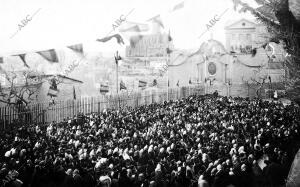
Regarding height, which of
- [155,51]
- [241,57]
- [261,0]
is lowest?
[261,0]

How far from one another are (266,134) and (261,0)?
12721mm

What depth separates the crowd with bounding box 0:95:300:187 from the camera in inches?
401

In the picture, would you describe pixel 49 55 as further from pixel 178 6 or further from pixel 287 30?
pixel 287 30

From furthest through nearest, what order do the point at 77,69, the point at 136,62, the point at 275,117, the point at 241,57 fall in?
the point at 77,69, the point at 136,62, the point at 241,57, the point at 275,117

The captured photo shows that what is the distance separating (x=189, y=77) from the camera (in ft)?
181

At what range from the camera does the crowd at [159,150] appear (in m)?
10.2

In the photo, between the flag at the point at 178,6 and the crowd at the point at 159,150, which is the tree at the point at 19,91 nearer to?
the crowd at the point at 159,150

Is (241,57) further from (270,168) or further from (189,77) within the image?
(270,168)

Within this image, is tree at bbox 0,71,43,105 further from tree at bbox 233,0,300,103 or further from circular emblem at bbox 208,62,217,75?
circular emblem at bbox 208,62,217,75

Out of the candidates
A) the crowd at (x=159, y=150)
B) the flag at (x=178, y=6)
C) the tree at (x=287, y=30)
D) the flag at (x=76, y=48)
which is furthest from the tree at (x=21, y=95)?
the tree at (x=287, y=30)

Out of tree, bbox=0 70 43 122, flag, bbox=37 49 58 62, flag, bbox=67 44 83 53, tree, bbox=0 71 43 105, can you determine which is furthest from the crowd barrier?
flag, bbox=67 44 83 53

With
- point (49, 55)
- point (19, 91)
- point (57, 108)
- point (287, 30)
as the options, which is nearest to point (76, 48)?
point (49, 55)

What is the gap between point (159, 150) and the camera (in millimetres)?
14688

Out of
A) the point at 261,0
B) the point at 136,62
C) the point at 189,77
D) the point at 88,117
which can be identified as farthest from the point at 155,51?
the point at 261,0
